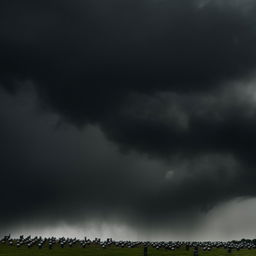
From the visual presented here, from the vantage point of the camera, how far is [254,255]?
468ft

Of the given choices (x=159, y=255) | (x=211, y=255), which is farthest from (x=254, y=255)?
(x=159, y=255)

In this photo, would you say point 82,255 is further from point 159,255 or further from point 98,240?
point 98,240

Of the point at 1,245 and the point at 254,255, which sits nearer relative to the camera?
the point at 254,255

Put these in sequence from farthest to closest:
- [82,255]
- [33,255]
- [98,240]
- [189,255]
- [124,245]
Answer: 1. [98,240]
2. [124,245]
3. [189,255]
4. [82,255]
5. [33,255]

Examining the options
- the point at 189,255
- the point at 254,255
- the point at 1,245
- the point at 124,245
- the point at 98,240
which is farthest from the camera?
the point at 98,240

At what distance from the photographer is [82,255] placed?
394 ft

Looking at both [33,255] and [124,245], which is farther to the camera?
[124,245]

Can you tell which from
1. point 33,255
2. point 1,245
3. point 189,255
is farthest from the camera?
point 1,245

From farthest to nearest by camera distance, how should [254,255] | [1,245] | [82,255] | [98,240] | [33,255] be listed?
[98,240] → [1,245] → [254,255] → [82,255] → [33,255]

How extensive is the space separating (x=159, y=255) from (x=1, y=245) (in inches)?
2252

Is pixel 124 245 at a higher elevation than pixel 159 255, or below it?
higher

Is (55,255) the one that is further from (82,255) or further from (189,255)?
(189,255)

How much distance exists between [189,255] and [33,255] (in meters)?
44.2

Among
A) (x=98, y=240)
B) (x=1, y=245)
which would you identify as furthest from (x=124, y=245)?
(x=1, y=245)
